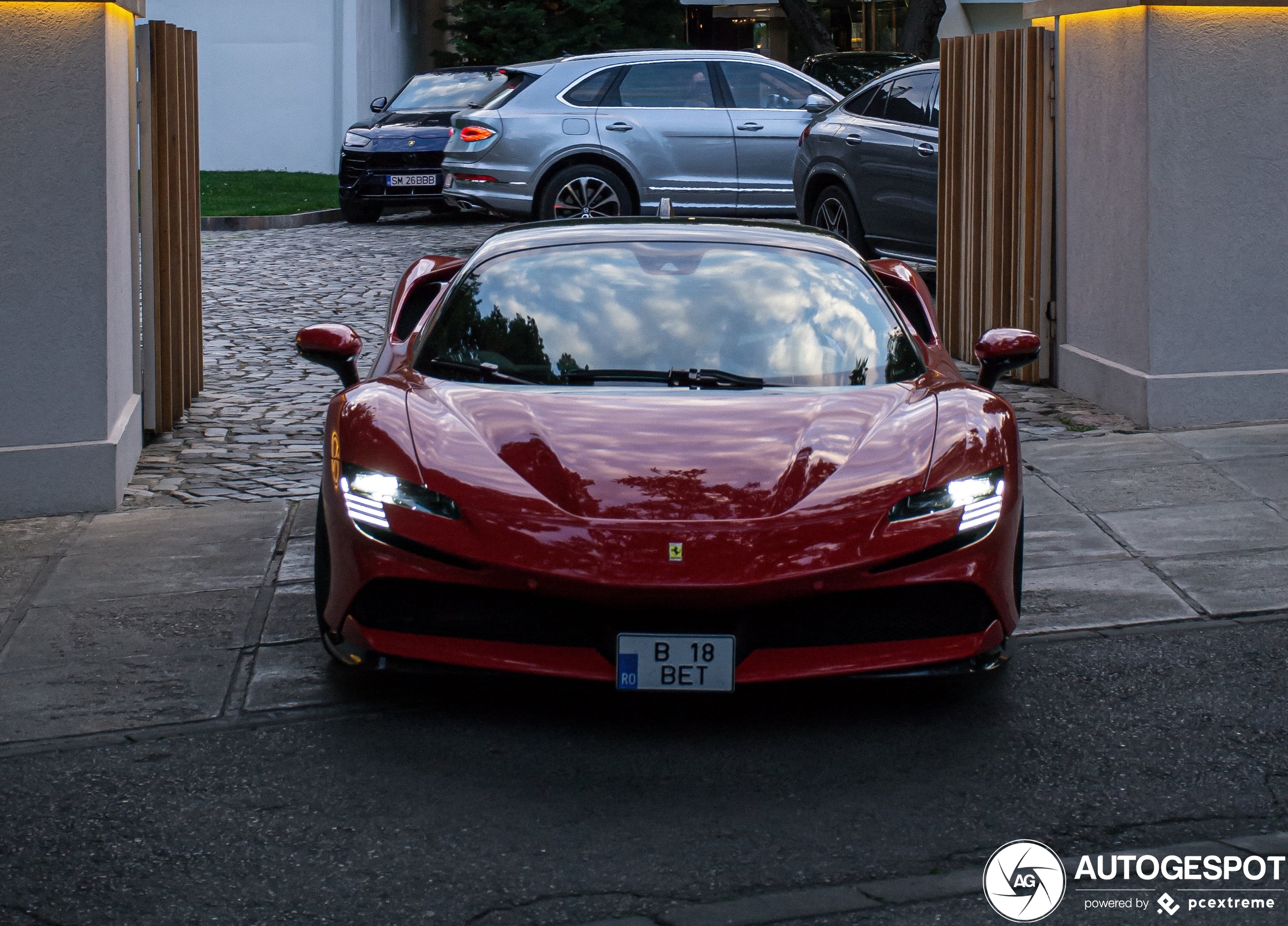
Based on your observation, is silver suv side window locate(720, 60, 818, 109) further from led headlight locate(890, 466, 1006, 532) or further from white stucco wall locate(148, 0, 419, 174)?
led headlight locate(890, 466, 1006, 532)

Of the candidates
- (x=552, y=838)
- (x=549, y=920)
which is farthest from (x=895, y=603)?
(x=549, y=920)

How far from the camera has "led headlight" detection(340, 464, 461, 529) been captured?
14.9 feet

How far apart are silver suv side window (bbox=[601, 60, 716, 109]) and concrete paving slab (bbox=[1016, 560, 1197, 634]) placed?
1070cm

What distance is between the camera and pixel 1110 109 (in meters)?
8.99

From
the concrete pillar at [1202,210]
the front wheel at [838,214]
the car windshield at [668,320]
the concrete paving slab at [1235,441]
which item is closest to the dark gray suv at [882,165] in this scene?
the front wheel at [838,214]

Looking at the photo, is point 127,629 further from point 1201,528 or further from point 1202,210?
point 1202,210

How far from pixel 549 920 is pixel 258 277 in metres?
11.7

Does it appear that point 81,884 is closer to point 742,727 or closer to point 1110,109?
point 742,727

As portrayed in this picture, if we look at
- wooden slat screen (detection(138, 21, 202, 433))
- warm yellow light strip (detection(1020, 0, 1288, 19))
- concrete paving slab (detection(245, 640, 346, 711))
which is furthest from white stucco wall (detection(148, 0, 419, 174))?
concrete paving slab (detection(245, 640, 346, 711))

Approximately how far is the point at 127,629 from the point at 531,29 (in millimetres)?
24873

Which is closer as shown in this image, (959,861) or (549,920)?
(549,920)

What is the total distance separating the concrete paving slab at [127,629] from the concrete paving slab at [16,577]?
0.61 ft

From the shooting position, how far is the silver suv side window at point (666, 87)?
16.3 m

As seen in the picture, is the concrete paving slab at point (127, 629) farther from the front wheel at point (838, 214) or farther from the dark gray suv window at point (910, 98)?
the front wheel at point (838, 214)
